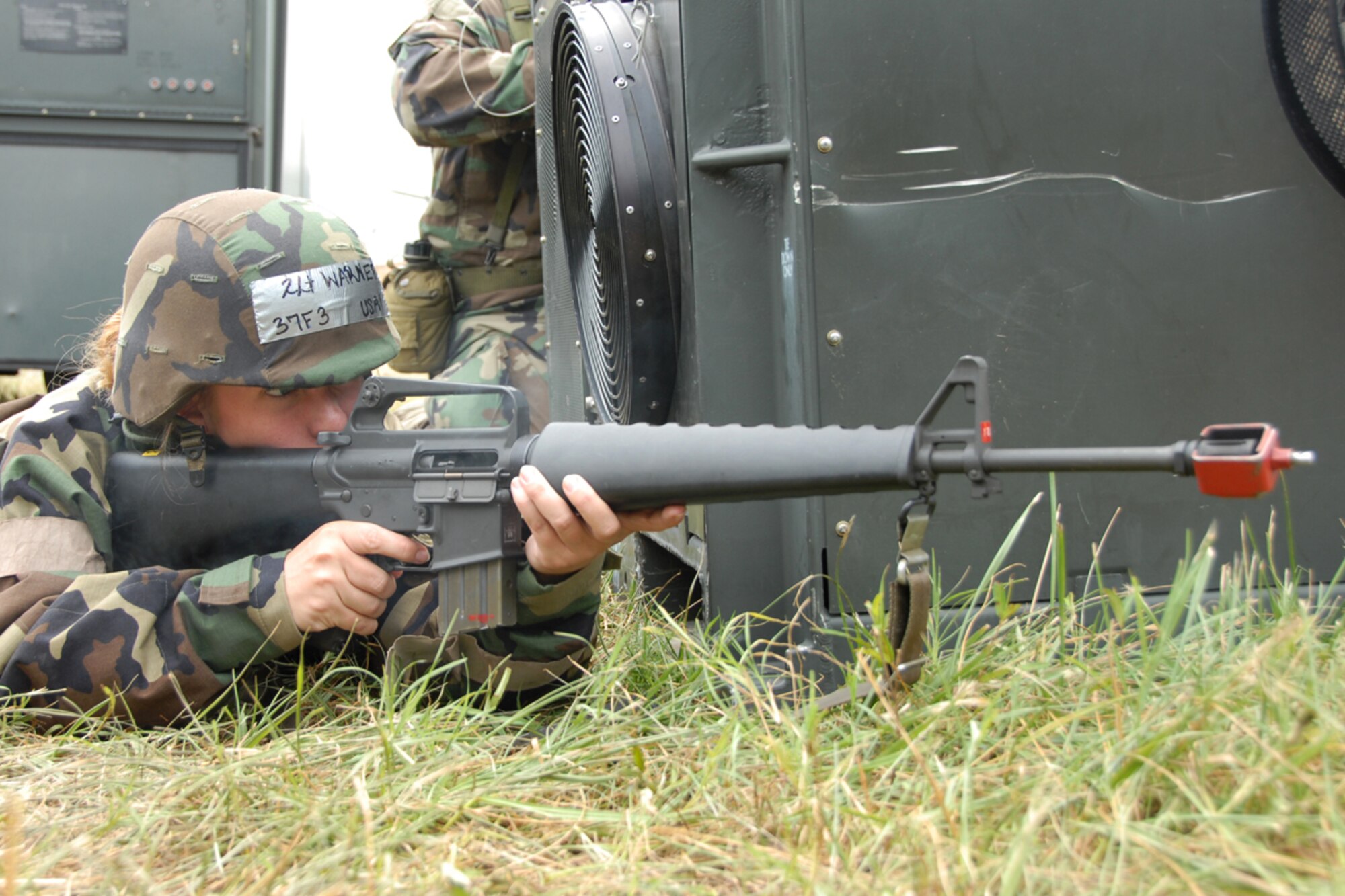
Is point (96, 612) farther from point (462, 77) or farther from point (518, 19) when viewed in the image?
point (518, 19)

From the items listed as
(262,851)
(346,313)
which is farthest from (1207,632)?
(346,313)

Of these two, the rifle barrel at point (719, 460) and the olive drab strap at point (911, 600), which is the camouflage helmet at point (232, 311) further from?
the olive drab strap at point (911, 600)

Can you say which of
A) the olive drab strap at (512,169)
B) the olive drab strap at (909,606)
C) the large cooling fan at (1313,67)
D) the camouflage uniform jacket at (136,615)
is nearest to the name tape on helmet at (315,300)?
the camouflage uniform jacket at (136,615)

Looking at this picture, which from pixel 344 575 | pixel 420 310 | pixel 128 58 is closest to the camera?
pixel 344 575

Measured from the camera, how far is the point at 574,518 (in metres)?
2.00

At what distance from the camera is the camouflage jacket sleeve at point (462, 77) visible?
4.45 metres

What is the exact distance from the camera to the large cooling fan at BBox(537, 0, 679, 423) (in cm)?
248

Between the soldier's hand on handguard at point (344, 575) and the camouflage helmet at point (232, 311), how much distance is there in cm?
34

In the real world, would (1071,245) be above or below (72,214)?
below

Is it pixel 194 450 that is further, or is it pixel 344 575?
pixel 194 450

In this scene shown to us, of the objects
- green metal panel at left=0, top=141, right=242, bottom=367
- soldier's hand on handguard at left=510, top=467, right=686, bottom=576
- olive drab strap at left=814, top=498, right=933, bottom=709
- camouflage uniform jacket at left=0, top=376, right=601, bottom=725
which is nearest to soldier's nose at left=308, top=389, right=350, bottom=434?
camouflage uniform jacket at left=0, top=376, right=601, bottom=725

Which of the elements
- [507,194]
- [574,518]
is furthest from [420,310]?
[574,518]

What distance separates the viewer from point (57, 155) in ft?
18.6

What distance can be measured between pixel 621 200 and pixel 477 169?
2.57 meters
